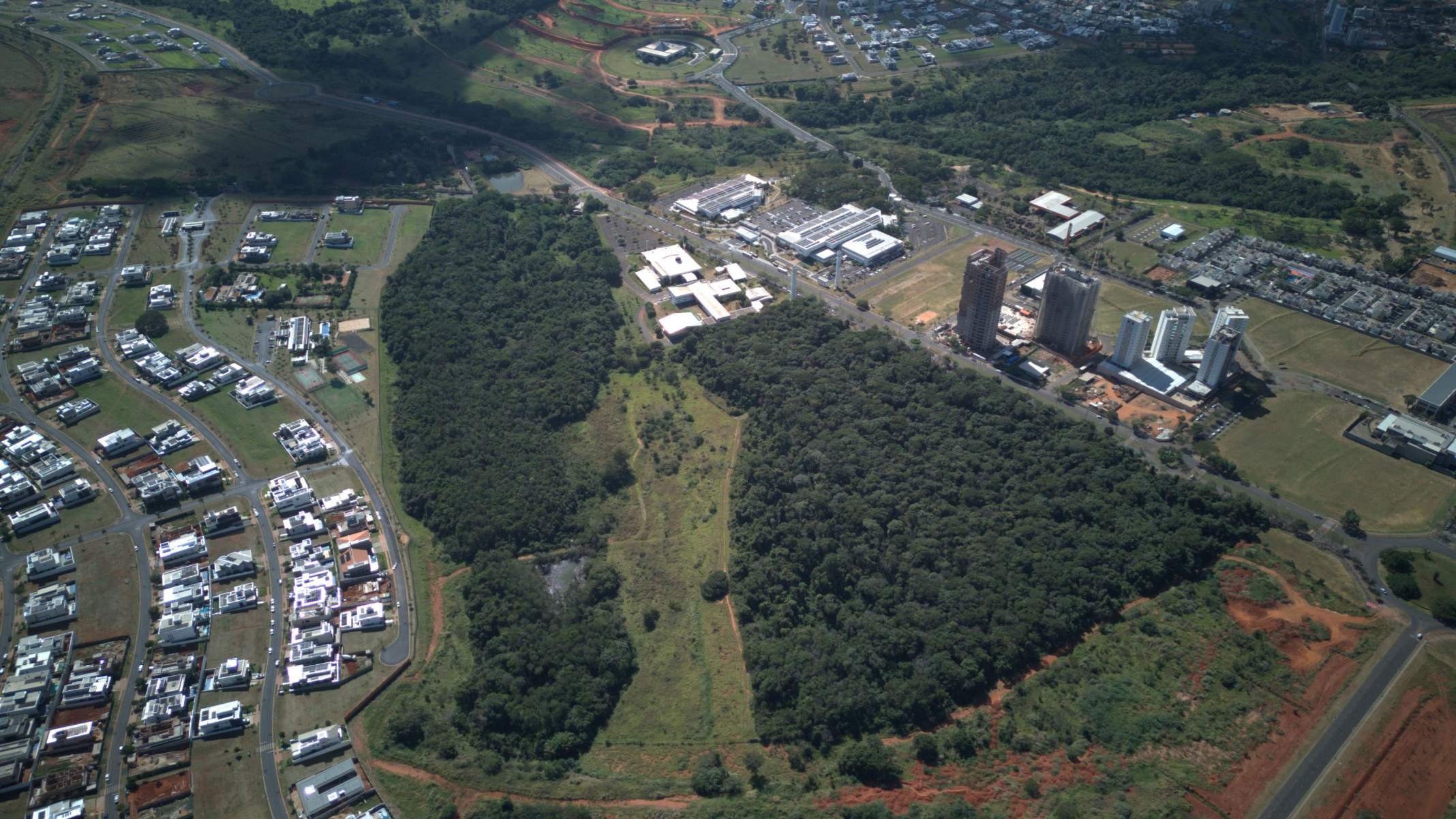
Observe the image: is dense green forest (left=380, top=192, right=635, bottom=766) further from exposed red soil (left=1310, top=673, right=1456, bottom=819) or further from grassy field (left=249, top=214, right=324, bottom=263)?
exposed red soil (left=1310, top=673, right=1456, bottom=819)

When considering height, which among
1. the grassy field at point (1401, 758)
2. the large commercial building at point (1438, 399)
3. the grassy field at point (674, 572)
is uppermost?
the large commercial building at point (1438, 399)

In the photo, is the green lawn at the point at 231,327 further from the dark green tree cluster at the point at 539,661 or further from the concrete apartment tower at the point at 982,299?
the concrete apartment tower at the point at 982,299

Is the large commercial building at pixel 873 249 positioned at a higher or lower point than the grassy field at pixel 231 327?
higher

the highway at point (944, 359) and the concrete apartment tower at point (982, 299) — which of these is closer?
the highway at point (944, 359)

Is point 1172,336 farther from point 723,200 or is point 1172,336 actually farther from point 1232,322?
point 723,200

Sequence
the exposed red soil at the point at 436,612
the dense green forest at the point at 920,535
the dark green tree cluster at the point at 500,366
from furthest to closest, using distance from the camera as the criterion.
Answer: the dark green tree cluster at the point at 500,366 < the exposed red soil at the point at 436,612 < the dense green forest at the point at 920,535

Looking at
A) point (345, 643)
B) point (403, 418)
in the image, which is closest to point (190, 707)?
point (345, 643)

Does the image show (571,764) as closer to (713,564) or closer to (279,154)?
(713,564)

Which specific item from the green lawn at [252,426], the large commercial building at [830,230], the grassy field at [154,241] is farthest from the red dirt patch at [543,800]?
the grassy field at [154,241]

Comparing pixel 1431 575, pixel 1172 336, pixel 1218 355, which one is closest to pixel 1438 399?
pixel 1218 355
